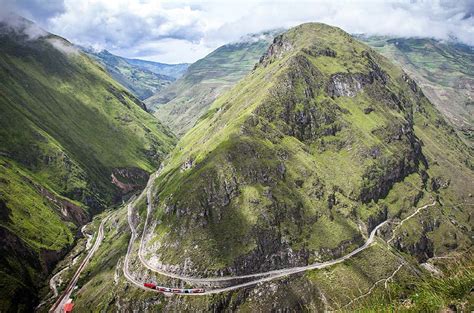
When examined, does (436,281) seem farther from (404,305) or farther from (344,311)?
(344,311)

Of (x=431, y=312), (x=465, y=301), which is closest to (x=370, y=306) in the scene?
(x=431, y=312)

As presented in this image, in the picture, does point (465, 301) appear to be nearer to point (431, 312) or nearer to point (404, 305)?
point (431, 312)

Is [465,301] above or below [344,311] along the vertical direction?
above

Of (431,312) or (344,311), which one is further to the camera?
(344,311)

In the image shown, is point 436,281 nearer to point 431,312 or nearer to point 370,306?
point 431,312

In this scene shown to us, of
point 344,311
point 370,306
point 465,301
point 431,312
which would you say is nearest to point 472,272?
point 465,301

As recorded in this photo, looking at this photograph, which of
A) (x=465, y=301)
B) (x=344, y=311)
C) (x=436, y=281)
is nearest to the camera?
(x=465, y=301)

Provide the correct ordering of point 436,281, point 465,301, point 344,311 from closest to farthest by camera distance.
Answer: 1. point 465,301
2. point 436,281
3. point 344,311

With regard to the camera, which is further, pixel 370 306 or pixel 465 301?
pixel 370 306

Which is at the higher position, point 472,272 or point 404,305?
point 472,272
